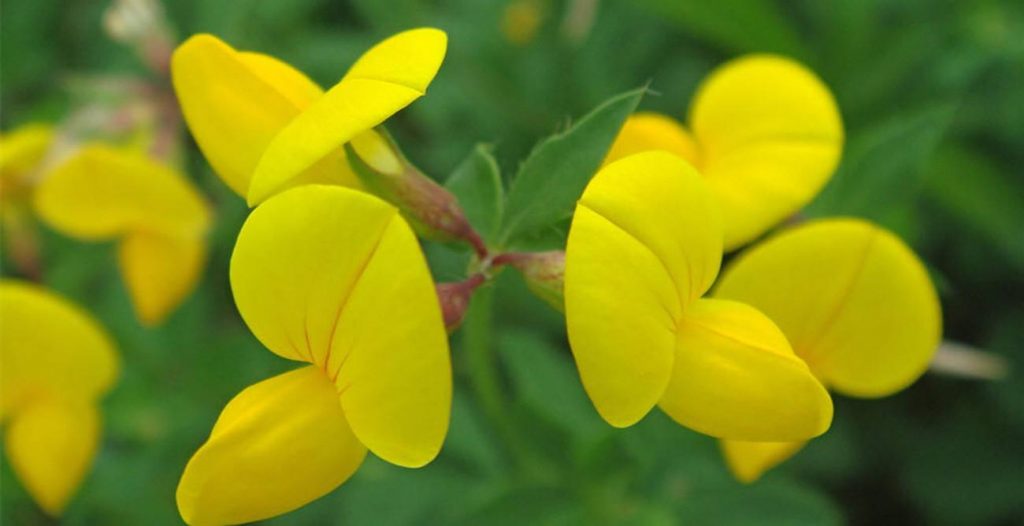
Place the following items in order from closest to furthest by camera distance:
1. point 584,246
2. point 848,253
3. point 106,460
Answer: point 584,246, point 848,253, point 106,460

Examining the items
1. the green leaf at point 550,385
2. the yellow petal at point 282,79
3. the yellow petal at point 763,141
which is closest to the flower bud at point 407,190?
the yellow petal at point 282,79

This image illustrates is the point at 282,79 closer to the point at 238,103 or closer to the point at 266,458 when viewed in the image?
the point at 238,103

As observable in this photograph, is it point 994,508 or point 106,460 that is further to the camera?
point 994,508

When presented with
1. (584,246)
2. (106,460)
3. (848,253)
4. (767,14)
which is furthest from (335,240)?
(767,14)

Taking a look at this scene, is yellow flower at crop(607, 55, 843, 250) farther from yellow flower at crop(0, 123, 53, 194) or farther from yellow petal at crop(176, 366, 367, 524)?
yellow flower at crop(0, 123, 53, 194)

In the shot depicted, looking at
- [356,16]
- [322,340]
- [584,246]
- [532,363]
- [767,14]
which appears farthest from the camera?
[356,16]

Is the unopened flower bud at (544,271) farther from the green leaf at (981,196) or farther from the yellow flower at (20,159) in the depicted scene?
the green leaf at (981,196)

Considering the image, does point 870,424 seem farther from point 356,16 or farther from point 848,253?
point 356,16

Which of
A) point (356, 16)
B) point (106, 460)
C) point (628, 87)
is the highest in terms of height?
point (628, 87)
